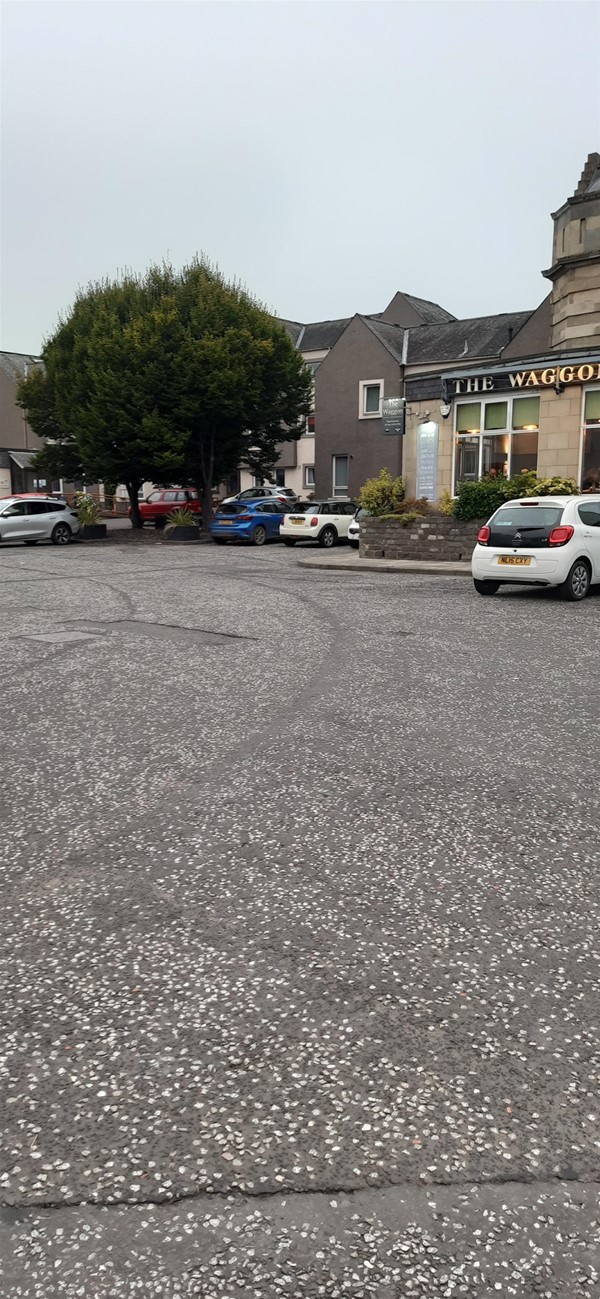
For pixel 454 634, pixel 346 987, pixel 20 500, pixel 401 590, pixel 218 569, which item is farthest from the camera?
pixel 20 500

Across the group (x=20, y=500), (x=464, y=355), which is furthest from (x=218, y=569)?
(x=464, y=355)

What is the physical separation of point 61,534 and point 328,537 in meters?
9.66

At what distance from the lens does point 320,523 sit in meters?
29.2

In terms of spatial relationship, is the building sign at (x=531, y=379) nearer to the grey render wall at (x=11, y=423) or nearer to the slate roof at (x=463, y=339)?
the slate roof at (x=463, y=339)

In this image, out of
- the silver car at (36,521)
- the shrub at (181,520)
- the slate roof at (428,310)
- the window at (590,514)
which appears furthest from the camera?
the slate roof at (428,310)

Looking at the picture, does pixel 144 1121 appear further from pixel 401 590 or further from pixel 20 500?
pixel 20 500

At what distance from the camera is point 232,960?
11.1 feet

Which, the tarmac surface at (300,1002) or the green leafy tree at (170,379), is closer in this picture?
the tarmac surface at (300,1002)

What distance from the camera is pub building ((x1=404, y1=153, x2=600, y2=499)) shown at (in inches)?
966

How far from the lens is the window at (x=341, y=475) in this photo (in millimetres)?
44562

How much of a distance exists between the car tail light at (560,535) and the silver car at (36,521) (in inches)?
838

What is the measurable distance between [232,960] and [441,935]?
0.80m

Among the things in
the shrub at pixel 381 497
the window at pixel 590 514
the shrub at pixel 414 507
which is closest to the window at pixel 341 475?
the shrub at pixel 381 497

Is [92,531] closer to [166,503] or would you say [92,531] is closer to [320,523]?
[166,503]
